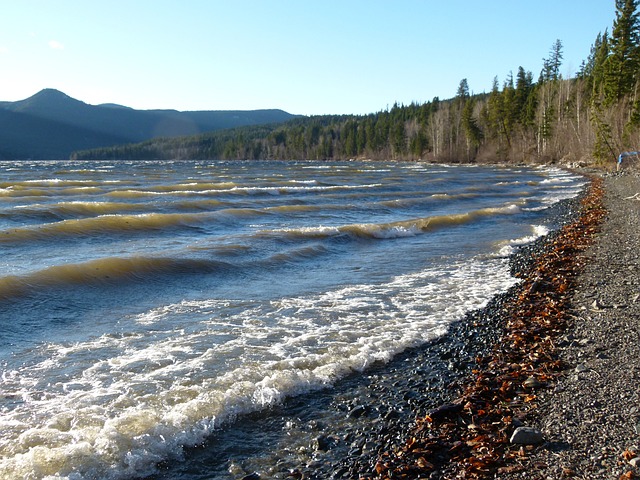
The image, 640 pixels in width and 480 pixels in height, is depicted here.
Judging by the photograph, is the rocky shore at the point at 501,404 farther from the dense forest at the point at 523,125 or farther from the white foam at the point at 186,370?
the dense forest at the point at 523,125

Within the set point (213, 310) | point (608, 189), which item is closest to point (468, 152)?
point (608, 189)

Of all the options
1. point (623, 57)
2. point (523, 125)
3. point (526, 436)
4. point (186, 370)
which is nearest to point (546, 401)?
point (526, 436)

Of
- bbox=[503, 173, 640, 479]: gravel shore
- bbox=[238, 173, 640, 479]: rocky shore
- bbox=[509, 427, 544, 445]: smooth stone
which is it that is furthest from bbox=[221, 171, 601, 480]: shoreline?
bbox=[503, 173, 640, 479]: gravel shore

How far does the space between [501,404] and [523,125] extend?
289ft

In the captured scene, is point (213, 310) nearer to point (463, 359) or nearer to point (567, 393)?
point (463, 359)

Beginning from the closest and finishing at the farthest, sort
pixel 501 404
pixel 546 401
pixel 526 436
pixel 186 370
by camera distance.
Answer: pixel 526 436
pixel 546 401
pixel 501 404
pixel 186 370

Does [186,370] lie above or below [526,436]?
below

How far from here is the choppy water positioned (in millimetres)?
5117

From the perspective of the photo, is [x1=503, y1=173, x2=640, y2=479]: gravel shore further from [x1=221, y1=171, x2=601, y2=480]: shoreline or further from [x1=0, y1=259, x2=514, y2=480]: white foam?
[x1=0, y1=259, x2=514, y2=480]: white foam

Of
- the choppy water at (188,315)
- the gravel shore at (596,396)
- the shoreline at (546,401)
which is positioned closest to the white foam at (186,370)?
the choppy water at (188,315)

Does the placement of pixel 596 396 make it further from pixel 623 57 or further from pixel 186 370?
pixel 623 57

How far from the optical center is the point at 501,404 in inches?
204

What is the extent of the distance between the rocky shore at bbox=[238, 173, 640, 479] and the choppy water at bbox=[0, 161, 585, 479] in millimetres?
689

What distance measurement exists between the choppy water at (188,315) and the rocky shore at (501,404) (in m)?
0.69
